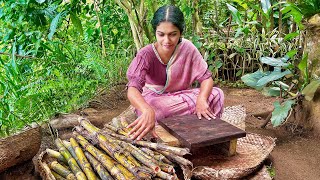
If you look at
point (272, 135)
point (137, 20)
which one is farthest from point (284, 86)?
point (137, 20)

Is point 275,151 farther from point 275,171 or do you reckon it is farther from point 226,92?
point 226,92

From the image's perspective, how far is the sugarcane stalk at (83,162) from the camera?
6.55 ft

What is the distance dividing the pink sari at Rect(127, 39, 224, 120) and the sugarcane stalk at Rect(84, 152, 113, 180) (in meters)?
0.82

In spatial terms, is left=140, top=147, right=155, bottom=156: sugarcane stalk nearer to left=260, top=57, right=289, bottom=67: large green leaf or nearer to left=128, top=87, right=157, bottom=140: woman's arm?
left=128, top=87, right=157, bottom=140: woman's arm

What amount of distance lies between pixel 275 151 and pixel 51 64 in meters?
2.15

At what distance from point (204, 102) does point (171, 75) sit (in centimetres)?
39

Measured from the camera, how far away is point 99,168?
2008mm

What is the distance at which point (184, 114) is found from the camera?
2797 mm

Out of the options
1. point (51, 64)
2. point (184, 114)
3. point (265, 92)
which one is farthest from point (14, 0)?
point (265, 92)

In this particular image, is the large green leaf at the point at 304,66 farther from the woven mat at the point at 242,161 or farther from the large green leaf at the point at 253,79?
the woven mat at the point at 242,161

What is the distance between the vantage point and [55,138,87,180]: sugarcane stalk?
2007mm

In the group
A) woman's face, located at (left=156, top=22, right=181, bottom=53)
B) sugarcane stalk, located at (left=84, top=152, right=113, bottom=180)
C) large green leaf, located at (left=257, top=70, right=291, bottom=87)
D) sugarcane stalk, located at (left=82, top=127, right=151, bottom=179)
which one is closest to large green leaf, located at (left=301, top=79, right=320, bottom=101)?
large green leaf, located at (left=257, top=70, right=291, bottom=87)

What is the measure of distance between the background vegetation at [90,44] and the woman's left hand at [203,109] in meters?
1.13

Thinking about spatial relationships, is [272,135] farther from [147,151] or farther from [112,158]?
[112,158]
